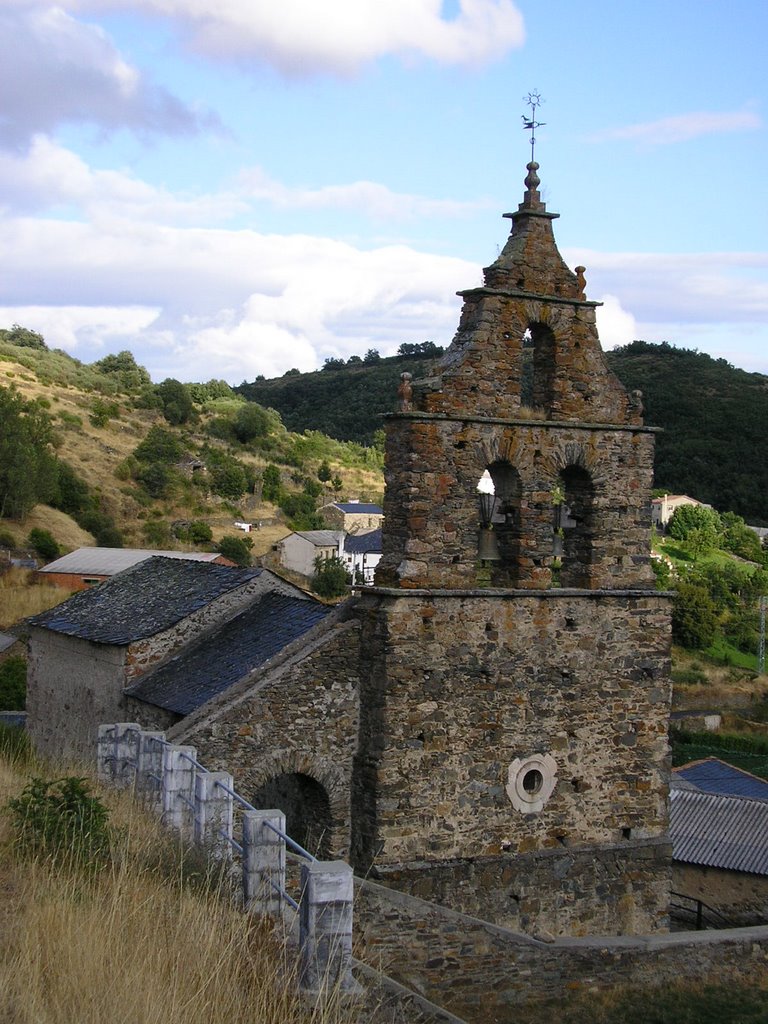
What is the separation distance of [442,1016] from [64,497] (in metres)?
46.2

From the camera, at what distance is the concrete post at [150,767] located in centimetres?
1059

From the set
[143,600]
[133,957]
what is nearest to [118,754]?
[133,957]

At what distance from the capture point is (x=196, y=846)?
8.59m

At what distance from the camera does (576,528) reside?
14.4 meters

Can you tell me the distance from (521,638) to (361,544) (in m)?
41.5

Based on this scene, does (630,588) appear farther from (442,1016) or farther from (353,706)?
(442,1016)

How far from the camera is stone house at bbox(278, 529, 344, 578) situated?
5406cm

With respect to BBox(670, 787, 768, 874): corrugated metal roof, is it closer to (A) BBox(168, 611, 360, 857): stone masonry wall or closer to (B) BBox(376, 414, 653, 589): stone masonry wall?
(B) BBox(376, 414, 653, 589): stone masonry wall

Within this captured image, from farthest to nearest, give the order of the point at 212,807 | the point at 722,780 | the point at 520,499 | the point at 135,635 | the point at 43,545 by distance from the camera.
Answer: the point at 43,545
the point at 722,780
the point at 135,635
the point at 520,499
the point at 212,807

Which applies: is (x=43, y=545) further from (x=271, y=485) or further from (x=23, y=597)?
(x=271, y=485)

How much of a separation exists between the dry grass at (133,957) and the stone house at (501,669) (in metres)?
5.76

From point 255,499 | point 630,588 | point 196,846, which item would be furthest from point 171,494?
point 196,846

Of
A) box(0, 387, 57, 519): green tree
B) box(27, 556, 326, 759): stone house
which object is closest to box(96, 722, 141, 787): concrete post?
box(27, 556, 326, 759): stone house

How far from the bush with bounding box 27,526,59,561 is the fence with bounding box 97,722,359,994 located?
35632 millimetres
